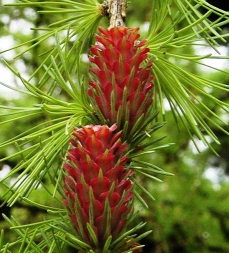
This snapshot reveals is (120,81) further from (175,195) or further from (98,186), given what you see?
(175,195)

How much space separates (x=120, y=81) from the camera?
1.62ft

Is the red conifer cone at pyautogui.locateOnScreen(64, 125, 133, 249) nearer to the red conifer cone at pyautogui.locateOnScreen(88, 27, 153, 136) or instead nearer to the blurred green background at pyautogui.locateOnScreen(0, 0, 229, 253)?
the red conifer cone at pyautogui.locateOnScreen(88, 27, 153, 136)

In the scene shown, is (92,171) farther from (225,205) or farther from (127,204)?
(225,205)

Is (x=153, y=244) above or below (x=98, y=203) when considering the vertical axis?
below

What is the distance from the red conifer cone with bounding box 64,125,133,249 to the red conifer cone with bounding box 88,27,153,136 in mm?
28

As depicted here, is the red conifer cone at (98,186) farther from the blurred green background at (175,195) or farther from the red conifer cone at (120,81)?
the blurred green background at (175,195)

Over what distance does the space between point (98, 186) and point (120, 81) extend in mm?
105

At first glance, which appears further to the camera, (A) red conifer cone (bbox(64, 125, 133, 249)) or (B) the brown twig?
(B) the brown twig

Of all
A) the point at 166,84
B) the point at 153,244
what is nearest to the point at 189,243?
the point at 153,244

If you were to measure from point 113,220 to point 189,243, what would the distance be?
1.47m

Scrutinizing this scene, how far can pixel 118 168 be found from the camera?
455 mm

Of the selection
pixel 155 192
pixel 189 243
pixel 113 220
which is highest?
pixel 113 220

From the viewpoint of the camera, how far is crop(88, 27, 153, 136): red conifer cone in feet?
1.60

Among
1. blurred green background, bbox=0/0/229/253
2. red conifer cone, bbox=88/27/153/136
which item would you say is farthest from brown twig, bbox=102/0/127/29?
blurred green background, bbox=0/0/229/253
